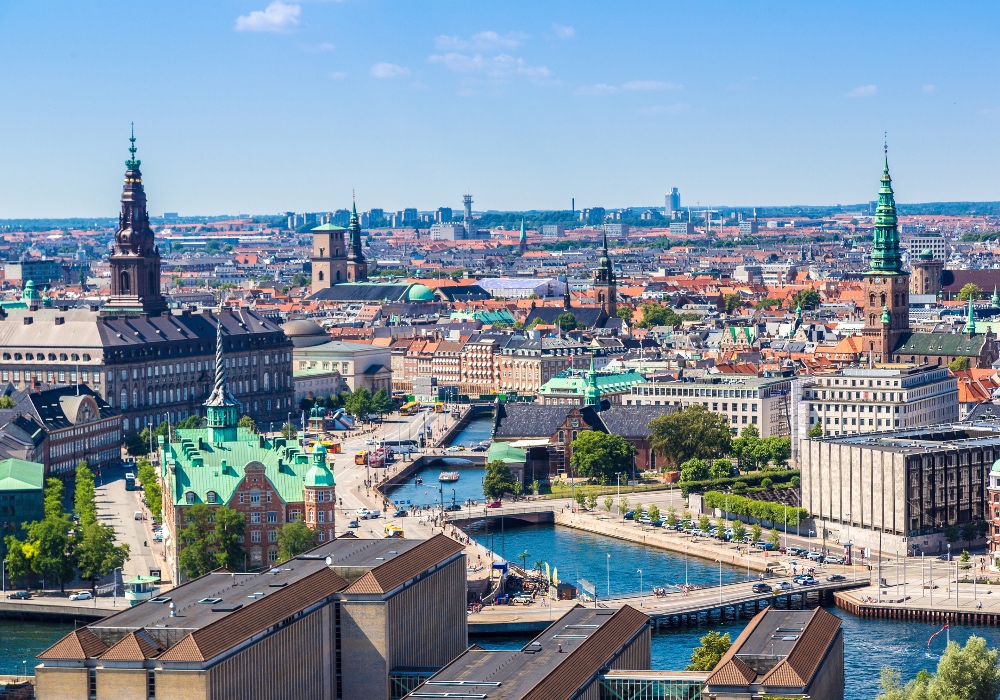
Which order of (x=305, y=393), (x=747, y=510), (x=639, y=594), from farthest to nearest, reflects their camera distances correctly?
(x=305, y=393), (x=747, y=510), (x=639, y=594)

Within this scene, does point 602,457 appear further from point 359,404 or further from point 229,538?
point 359,404

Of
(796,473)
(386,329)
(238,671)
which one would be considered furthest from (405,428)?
(238,671)

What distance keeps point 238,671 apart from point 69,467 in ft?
171

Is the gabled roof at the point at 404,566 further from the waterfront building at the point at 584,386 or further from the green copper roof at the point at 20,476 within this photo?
the waterfront building at the point at 584,386

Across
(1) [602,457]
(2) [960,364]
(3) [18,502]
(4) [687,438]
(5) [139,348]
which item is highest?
(5) [139,348]

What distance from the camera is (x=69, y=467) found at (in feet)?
328

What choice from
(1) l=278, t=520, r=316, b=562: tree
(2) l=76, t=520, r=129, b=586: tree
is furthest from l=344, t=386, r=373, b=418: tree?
(1) l=278, t=520, r=316, b=562: tree

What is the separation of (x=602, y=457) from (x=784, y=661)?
50292 mm

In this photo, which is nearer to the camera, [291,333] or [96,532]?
[96,532]

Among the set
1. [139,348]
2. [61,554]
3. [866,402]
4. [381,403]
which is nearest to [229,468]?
[61,554]

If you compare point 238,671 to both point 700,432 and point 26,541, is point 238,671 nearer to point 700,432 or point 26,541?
point 26,541

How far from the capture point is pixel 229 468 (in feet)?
250

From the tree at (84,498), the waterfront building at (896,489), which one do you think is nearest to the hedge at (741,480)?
the waterfront building at (896,489)

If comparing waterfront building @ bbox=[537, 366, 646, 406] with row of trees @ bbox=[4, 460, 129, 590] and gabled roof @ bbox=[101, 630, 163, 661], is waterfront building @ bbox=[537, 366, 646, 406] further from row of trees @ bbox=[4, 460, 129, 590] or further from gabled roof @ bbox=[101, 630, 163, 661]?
gabled roof @ bbox=[101, 630, 163, 661]
